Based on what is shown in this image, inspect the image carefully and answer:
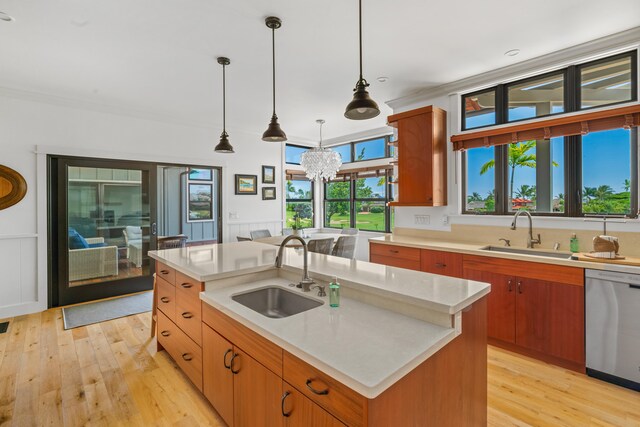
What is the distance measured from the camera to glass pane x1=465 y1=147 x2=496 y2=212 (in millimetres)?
3578

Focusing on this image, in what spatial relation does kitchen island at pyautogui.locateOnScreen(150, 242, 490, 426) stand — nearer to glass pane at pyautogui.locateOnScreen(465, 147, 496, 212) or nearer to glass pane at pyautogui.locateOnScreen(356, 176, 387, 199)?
glass pane at pyautogui.locateOnScreen(465, 147, 496, 212)

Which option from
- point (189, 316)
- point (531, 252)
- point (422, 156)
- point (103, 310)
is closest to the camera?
point (189, 316)

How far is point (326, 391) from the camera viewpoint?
3.54 ft

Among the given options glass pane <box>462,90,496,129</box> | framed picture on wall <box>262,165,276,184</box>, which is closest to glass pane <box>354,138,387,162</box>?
framed picture on wall <box>262,165,276,184</box>

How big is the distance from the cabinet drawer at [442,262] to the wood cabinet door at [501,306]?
8.5 inches

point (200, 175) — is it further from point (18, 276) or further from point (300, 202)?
point (18, 276)

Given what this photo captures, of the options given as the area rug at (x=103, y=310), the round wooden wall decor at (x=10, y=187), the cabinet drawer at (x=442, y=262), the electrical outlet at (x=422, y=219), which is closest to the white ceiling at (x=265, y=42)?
the round wooden wall decor at (x=10, y=187)

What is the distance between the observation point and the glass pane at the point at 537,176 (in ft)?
10.2

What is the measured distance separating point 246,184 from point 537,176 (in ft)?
14.5

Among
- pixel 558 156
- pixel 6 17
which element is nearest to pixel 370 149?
pixel 558 156

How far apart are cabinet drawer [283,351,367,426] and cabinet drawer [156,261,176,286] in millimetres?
1545

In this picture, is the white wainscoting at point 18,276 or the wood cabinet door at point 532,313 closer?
the wood cabinet door at point 532,313

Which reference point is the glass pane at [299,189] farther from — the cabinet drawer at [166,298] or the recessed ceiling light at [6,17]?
the recessed ceiling light at [6,17]

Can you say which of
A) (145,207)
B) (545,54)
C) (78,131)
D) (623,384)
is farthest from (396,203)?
(78,131)
